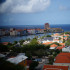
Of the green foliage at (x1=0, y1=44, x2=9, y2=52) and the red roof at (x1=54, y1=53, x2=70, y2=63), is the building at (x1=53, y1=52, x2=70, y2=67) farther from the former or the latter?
the green foliage at (x1=0, y1=44, x2=9, y2=52)

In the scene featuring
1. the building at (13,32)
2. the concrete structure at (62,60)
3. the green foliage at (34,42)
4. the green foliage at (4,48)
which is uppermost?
the building at (13,32)

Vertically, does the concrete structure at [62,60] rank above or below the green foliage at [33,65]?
above

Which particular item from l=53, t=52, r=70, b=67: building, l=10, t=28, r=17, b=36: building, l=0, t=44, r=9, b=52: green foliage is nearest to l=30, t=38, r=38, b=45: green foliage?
l=10, t=28, r=17, b=36: building

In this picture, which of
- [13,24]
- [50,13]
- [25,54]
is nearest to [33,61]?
[25,54]

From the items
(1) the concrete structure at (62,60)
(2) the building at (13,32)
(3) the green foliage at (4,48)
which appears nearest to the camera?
(1) the concrete structure at (62,60)

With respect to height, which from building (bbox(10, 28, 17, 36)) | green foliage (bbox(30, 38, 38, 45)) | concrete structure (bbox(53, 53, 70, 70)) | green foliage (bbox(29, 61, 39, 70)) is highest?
building (bbox(10, 28, 17, 36))

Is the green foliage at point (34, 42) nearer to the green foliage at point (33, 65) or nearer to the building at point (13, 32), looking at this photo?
the building at point (13, 32)

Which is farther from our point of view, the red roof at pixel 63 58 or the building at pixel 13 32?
the building at pixel 13 32

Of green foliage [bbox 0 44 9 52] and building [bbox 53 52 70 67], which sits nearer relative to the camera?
building [bbox 53 52 70 67]

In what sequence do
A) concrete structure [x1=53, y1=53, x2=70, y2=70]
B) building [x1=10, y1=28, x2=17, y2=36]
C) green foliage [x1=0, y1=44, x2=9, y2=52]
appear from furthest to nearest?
1. building [x1=10, y1=28, x2=17, y2=36]
2. green foliage [x1=0, y1=44, x2=9, y2=52]
3. concrete structure [x1=53, y1=53, x2=70, y2=70]

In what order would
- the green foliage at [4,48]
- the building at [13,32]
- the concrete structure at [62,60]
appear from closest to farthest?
the concrete structure at [62,60] < the green foliage at [4,48] < the building at [13,32]

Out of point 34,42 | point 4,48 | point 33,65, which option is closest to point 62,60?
point 33,65

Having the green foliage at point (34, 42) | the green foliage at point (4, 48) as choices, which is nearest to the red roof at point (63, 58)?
the green foliage at point (34, 42)
